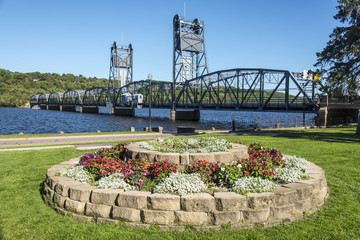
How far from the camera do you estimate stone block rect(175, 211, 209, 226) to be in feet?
22.4

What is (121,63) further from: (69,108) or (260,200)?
(260,200)

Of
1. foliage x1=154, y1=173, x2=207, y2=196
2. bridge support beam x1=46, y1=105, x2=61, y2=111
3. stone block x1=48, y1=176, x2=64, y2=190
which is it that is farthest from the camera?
bridge support beam x1=46, y1=105, x2=61, y2=111

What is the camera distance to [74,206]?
762 centimetres

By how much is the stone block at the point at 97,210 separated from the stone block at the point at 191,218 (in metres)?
1.78

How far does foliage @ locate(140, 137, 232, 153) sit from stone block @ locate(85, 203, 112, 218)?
3717 millimetres

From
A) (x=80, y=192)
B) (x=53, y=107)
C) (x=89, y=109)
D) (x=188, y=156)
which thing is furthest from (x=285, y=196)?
(x=53, y=107)

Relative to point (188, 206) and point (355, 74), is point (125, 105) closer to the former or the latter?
point (355, 74)

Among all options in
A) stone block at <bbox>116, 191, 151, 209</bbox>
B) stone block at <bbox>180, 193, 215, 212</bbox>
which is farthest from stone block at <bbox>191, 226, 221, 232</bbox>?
stone block at <bbox>116, 191, 151, 209</bbox>

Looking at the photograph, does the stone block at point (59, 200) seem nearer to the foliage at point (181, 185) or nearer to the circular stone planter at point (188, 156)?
the foliage at point (181, 185)

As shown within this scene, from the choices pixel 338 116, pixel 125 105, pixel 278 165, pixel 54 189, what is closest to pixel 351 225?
pixel 278 165

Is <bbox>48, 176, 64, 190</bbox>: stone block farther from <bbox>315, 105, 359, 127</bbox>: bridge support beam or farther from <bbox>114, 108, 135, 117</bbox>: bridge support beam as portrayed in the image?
<bbox>114, 108, 135, 117</bbox>: bridge support beam

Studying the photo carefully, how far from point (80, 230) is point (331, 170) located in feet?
31.7

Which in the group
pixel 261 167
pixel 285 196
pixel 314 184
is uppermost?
pixel 261 167

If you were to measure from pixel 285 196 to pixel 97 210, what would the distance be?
4739 millimetres
